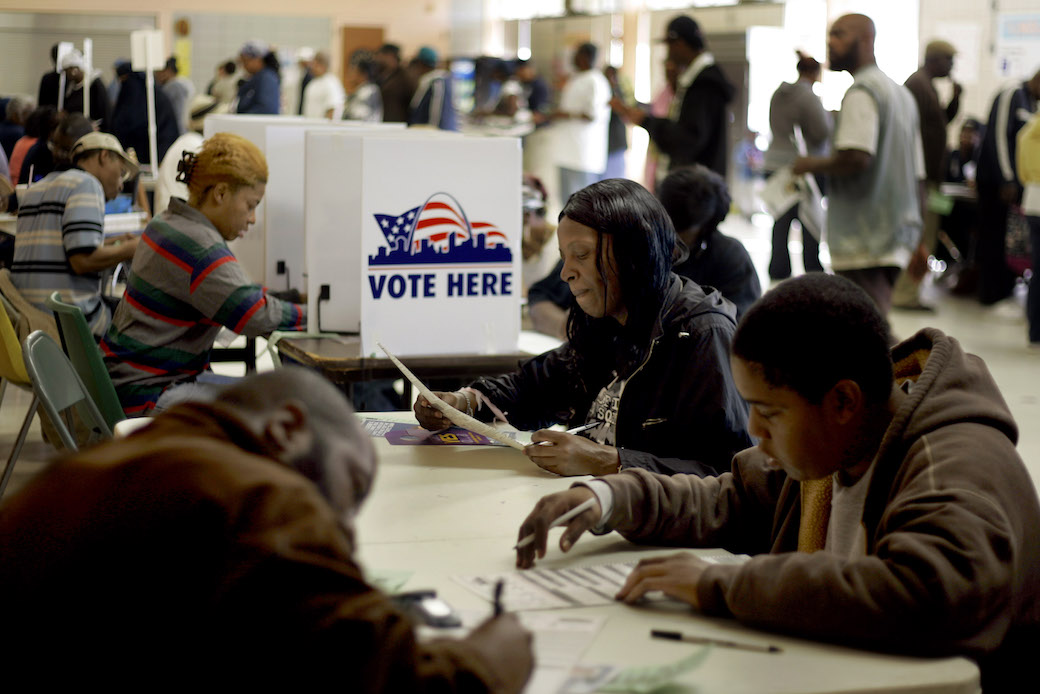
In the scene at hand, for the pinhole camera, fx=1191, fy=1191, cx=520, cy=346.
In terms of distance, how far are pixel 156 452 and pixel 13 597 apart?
0.15 m

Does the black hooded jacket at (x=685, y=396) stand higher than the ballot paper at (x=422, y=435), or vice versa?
the black hooded jacket at (x=685, y=396)

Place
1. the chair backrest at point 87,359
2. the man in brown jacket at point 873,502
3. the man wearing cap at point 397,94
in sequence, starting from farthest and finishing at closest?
the man wearing cap at point 397,94, the chair backrest at point 87,359, the man in brown jacket at point 873,502

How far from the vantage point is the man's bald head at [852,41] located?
5.11 meters

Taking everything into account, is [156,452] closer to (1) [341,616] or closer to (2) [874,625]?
(1) [341,616]

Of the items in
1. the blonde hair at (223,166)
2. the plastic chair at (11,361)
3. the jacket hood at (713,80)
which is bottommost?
the plastic chair at (11,361)

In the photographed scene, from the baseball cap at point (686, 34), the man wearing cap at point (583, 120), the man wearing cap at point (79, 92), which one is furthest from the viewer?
the man wearing cap at point (583, 120)

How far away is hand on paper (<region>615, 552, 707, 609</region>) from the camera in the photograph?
149cm

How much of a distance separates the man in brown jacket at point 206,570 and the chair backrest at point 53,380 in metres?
1.86

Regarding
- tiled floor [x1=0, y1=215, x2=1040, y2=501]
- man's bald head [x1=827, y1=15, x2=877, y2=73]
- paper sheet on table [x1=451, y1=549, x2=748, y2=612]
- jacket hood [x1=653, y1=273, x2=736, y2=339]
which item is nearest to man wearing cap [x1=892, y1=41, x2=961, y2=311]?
tiled floor [x1=0, y1=215, x2=1040, y2=501]

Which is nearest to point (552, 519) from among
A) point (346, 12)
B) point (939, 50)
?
point (939, 50)

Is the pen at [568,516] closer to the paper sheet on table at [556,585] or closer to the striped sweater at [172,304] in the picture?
the paper sheet on table at [556,585]

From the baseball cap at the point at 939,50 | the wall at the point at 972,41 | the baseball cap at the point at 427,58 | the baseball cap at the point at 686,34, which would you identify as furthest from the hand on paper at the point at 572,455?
the baseball cap at the point at 427,58

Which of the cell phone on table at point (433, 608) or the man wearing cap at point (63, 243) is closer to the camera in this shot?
the cell phone on table at point (433, 608)

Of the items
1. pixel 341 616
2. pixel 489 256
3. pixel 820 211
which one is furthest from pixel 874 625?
pixel 820 211
